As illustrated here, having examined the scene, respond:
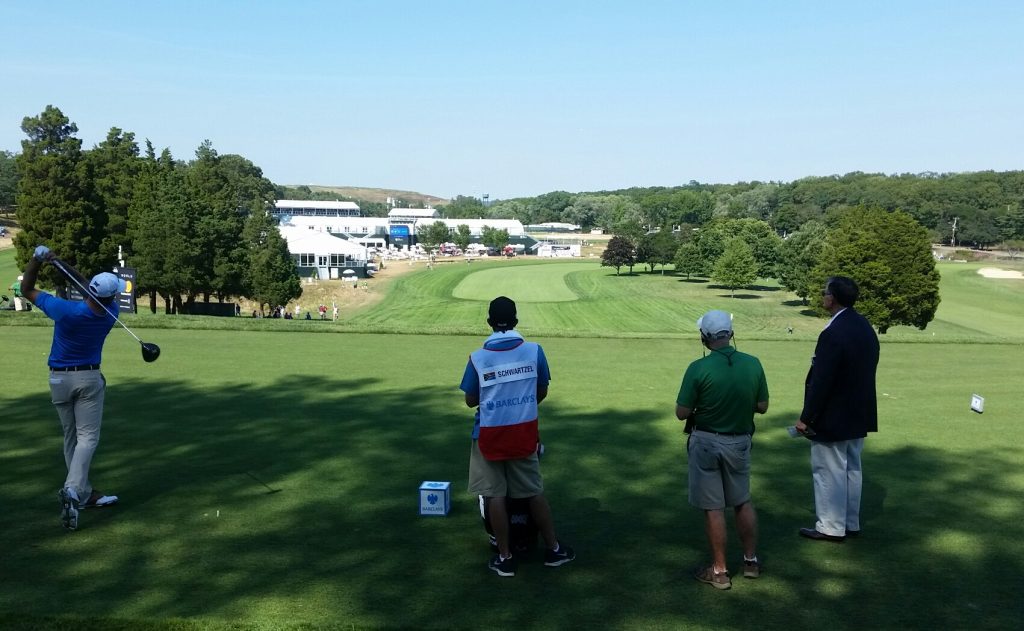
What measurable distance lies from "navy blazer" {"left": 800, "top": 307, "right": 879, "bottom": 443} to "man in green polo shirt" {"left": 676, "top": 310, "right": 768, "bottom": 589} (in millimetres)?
1192

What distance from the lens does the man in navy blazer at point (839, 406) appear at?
8.05 meters

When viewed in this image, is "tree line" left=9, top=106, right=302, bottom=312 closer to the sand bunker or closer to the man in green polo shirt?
the man in green polo shirt

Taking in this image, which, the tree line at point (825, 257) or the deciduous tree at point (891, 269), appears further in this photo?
the tree line at point (825, 257)

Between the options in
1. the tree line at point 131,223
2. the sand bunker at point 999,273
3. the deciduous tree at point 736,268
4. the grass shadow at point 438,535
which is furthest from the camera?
the sand bunker at point 999,273

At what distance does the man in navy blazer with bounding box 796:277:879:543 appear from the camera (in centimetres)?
805

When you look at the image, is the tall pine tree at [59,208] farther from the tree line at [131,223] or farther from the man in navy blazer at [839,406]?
the man in navy blazer at [839,406]

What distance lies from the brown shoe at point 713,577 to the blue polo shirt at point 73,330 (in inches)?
245

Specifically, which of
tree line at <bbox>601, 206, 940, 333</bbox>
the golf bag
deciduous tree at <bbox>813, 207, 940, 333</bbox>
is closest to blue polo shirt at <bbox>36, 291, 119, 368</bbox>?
the golf bag

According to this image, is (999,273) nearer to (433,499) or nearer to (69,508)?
(433,499)

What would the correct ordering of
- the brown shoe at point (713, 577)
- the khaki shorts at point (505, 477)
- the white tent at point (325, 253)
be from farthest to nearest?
the white tent at point (325, 253)
the khaki shorts at point (505, 477)
the brown shoe at point (713, 577)

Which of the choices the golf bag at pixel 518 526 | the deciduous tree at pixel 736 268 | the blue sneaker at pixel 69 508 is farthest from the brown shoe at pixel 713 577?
the deciduous tree at pixel 736 268

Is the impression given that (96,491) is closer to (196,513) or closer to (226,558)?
(196,513)

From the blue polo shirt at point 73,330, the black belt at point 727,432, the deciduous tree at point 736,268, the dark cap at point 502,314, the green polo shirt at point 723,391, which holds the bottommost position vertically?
the deciduous tree at point 736,268

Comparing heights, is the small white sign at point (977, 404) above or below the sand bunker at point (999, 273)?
above
